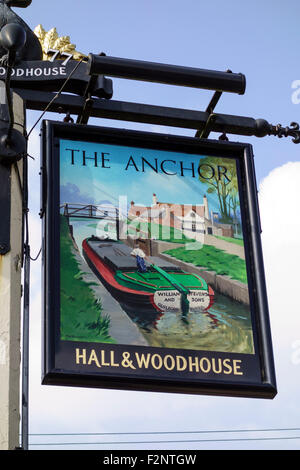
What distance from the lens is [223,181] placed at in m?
9.32

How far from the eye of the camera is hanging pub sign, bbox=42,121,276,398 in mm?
8086

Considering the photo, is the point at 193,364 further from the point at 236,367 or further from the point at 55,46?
the point at 55,46

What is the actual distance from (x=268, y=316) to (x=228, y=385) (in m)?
0.80

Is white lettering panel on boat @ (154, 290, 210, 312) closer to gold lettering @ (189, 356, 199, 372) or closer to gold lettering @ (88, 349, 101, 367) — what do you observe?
gold lettering @ (189, 356, 199, 372)

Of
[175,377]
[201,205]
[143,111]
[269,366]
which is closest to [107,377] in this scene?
[175,377]

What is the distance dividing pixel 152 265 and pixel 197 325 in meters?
0.62

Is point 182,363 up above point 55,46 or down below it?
below

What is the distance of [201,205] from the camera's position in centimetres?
916

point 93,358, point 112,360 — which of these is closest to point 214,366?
point 112,360

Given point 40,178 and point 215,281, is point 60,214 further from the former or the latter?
point 215,281

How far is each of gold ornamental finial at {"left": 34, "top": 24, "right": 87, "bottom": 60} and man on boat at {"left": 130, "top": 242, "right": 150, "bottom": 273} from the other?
6.28ft

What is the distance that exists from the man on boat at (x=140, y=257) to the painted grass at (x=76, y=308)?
0.50 m

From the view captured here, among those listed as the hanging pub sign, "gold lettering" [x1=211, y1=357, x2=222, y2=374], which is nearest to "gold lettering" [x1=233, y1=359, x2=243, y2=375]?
the hanging pub sign

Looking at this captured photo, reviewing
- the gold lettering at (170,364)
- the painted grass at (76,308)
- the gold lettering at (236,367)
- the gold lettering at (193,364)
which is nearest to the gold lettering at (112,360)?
the painted grass at (76,308)
